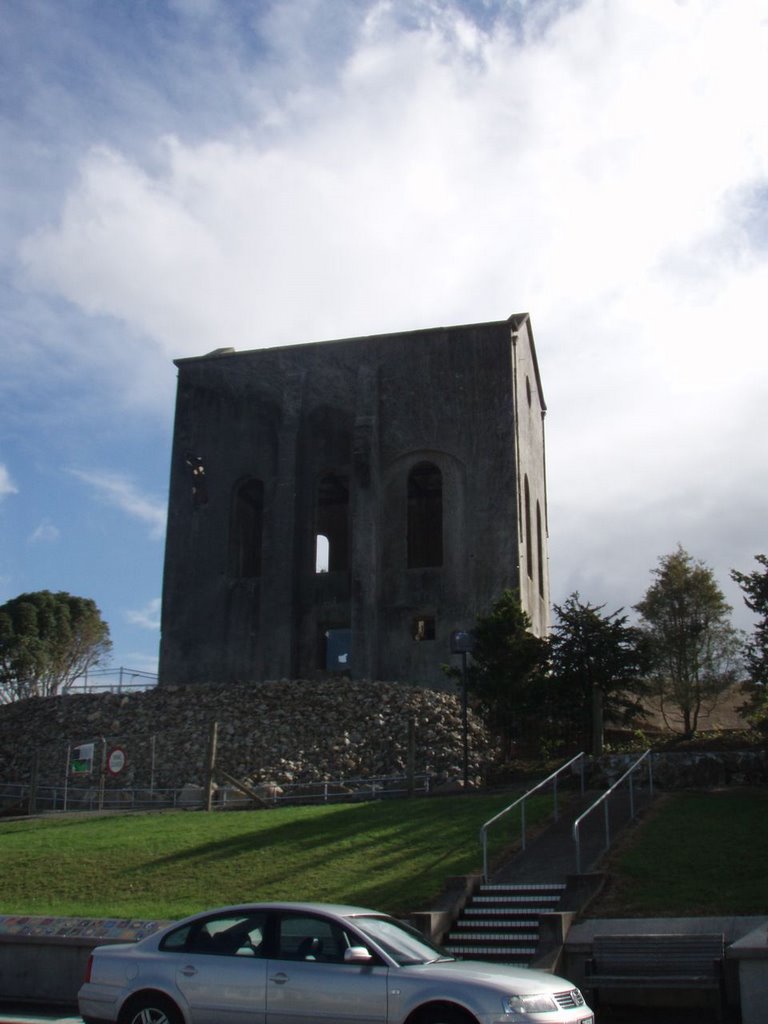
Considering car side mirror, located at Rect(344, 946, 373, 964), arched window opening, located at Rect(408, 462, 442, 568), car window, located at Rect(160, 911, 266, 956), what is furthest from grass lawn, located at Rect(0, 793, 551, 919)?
arched window opening, located at Rect(408, 462, 442, 568)

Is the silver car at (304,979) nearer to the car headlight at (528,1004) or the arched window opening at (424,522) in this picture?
the car headlight at (528,1004)

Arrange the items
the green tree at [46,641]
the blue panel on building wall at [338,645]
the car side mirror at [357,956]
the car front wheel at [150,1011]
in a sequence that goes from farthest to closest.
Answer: the green tree at [46,641]
the blue panel on building wall at [338,645]
the car front wheel at [150,1011]
the car side mirror at [357,956]

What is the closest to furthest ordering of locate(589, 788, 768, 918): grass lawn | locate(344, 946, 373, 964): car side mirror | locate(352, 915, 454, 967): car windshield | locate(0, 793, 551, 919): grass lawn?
locate(344, 946, 373, 964): car side mirror, locate(352, 915, 454, 967): car windshield, locate(589, 788, 768, 918): grass lawn, locate(0, 793, 551, 919): grass lawn

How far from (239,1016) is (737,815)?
11.0 metres

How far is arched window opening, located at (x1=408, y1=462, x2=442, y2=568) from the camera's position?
43188mm

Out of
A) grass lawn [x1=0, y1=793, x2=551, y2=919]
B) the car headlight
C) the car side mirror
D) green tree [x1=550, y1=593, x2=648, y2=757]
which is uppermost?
green tree [x1=550, y1=593, x2=648, y2=757]

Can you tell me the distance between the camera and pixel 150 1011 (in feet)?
29.9

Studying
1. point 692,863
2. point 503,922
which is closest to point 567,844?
point 692,863

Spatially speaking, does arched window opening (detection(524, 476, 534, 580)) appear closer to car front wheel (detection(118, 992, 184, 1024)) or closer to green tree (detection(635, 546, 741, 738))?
green tree (detection(635, 546, 741, 738))

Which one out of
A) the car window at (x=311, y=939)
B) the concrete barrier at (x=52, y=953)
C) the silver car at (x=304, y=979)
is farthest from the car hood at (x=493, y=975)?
the concrete barrier at (x=52, y=953)

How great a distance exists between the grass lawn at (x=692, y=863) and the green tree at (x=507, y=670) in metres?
7.17

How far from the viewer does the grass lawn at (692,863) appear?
499 inches

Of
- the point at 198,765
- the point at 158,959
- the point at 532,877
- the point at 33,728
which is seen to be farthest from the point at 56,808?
the point at 158,959

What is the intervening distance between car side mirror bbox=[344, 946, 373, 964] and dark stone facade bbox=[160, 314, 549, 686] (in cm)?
2755
